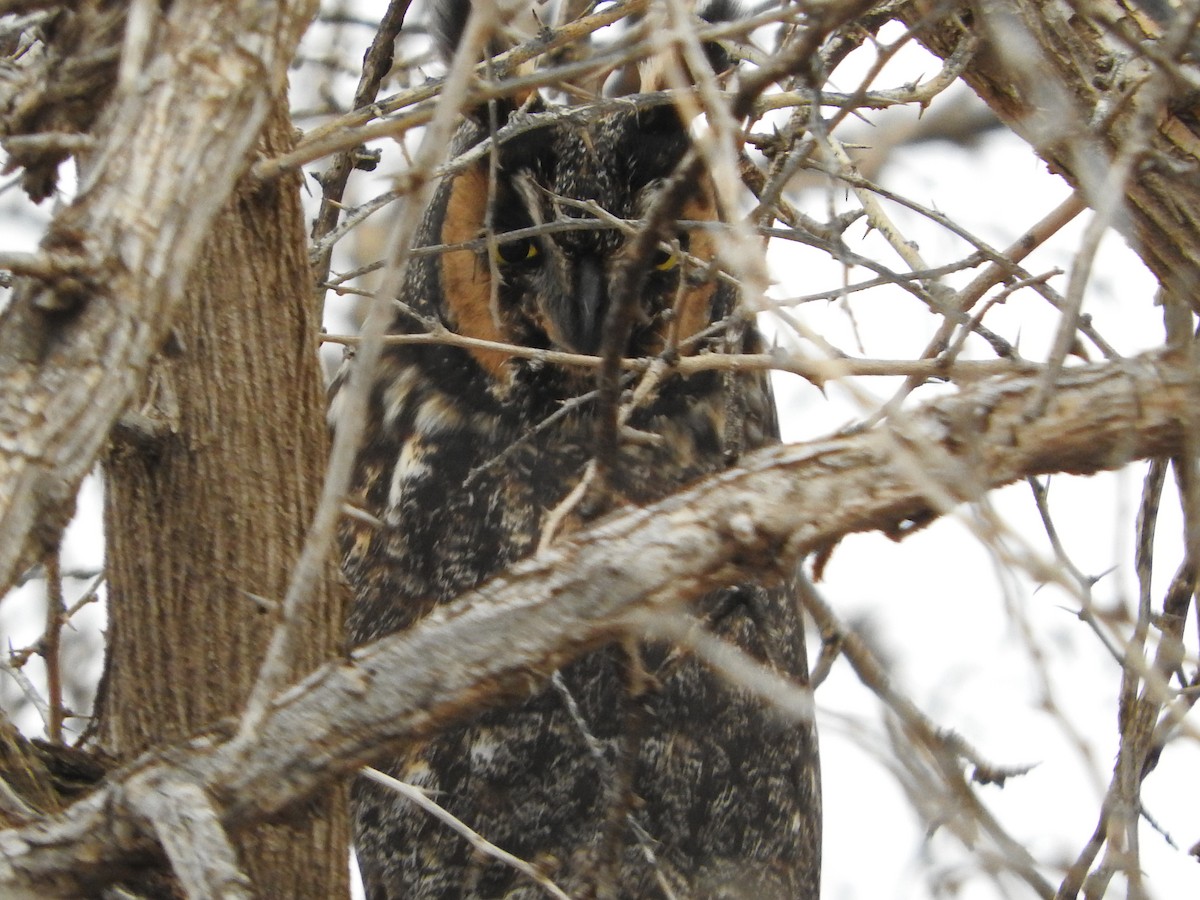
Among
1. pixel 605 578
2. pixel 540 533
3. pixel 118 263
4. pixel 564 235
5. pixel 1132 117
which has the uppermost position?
pixel 564 235

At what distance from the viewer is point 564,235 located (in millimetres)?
3109

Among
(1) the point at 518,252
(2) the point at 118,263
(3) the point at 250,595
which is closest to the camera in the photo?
(2) the point at 118,263

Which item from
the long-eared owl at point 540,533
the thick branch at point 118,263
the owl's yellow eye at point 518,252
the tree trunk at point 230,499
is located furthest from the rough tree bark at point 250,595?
the owl's yellow eye at point 518,252

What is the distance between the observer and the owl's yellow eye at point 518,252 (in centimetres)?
319

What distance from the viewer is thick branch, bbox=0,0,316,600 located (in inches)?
52.0

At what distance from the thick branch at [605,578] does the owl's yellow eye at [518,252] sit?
185 cm

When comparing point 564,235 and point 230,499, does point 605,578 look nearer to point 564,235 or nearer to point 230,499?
point 230,499

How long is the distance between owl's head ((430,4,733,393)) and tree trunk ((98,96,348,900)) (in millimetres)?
1147

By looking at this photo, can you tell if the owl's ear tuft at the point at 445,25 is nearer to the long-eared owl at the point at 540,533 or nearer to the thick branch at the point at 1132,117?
the long-eared owl at the point at 540,533

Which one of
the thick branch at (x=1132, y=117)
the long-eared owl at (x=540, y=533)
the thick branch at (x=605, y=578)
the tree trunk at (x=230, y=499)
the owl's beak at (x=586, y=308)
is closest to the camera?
the thick branch at (x=605, y=578)

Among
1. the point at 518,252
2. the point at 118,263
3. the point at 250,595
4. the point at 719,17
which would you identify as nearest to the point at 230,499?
the point at 250,595

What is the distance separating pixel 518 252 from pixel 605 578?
76.9 inches

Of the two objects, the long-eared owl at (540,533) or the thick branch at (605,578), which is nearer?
the thick branch at (605,578)

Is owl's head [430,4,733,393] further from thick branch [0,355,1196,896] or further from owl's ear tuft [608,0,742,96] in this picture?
thick branch [0,355,1196,896]
